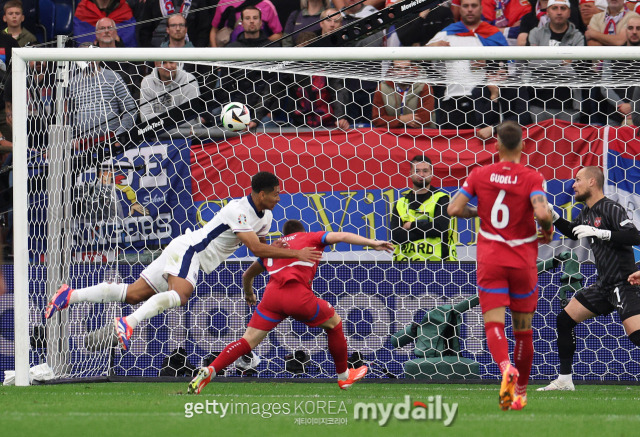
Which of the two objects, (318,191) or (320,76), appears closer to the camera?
(318,191)

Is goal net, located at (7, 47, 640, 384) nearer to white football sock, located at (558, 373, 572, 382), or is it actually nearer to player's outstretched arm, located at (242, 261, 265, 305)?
white football sock, located at (558, 373, 572, 382)

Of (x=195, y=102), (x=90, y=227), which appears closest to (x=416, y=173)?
(x=195, y=102)

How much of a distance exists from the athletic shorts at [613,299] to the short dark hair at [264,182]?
2745 millimetres

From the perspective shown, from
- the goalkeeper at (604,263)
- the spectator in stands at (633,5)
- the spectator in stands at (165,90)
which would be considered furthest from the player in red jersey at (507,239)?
the spectator in stands at (633,5)

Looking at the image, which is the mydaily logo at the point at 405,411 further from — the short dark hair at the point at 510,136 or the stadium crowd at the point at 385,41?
the stadium crowd at the point at 385,41

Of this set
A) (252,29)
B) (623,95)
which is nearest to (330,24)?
(252,29)

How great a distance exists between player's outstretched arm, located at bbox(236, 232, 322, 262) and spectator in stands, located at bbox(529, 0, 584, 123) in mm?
3116

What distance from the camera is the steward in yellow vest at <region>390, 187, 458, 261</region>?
→ 9641mm

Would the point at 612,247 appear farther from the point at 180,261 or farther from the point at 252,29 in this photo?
the point at 252,29

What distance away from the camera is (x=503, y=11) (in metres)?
12.8

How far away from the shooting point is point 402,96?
34.3 feet

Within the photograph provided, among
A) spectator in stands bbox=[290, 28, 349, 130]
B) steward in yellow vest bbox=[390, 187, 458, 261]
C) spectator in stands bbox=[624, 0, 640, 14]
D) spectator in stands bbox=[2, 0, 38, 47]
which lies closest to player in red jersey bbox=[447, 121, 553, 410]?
steward in yellow vest bbox=[390, 187, 458, 261]
